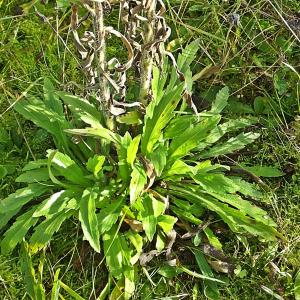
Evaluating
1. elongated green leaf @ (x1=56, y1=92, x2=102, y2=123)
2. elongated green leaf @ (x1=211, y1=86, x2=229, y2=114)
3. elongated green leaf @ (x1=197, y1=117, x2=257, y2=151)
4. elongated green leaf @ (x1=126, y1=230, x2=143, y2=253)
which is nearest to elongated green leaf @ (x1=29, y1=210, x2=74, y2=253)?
elongated green leaf @ (x1=126, y1=230, x2=143, y2=253)

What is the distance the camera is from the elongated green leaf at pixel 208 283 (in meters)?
2.31

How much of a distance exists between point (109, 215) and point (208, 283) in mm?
509

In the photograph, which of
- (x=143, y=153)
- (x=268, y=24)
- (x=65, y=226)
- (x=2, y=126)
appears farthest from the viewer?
(x=268, y=24)

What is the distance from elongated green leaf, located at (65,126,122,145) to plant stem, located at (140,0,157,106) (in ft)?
0.63

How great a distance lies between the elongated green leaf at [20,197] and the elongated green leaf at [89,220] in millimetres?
247

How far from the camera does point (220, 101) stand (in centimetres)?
249

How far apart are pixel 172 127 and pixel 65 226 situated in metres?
0.62

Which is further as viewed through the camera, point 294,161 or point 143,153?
point 294,161

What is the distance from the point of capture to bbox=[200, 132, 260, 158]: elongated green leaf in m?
2.42

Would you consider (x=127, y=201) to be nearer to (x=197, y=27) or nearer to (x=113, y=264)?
(x=113, y=264)

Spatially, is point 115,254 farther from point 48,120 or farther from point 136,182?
point 48,120

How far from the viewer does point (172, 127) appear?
228 cm

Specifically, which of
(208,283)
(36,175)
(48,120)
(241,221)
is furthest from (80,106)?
(208,283)

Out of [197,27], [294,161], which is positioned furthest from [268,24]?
[294,161]
